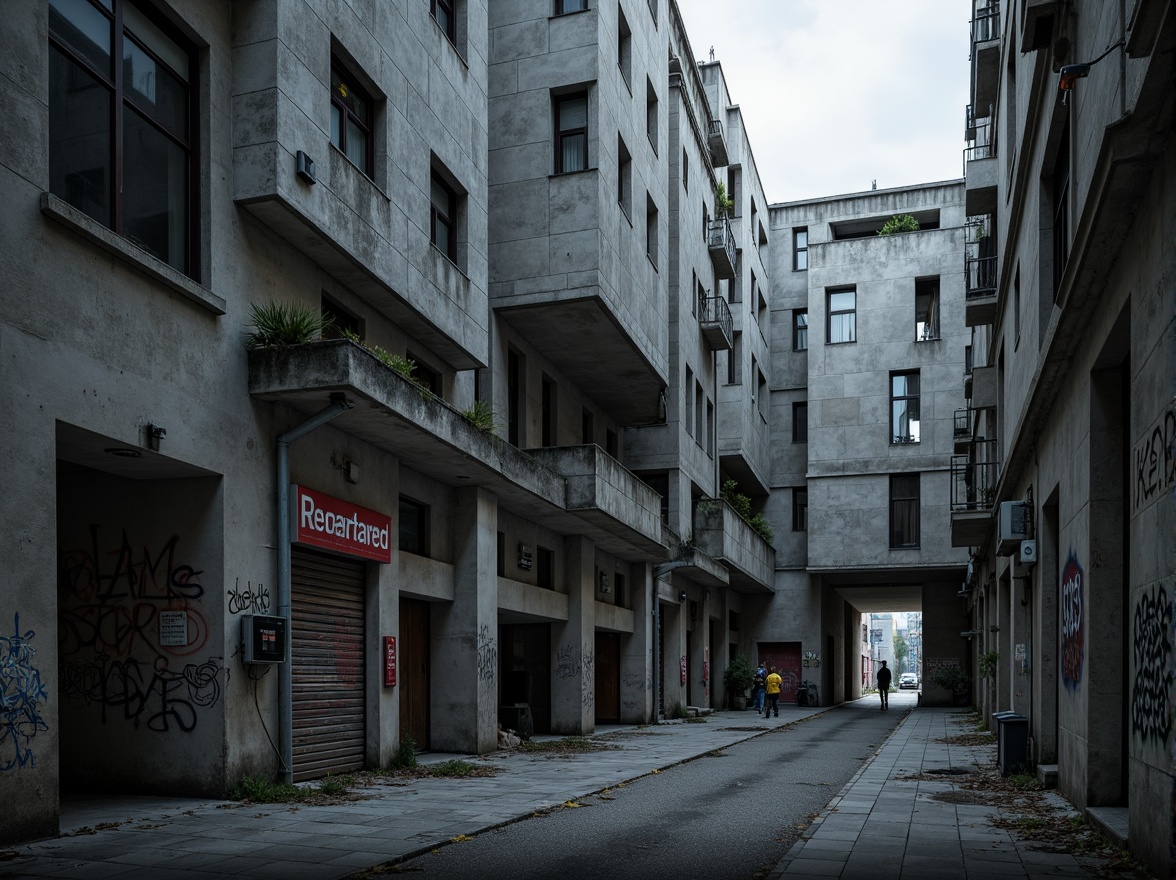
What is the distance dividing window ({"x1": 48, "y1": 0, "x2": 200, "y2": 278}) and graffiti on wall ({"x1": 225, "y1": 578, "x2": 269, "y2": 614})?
350 cm

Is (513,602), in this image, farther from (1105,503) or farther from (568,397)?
(1105,503)

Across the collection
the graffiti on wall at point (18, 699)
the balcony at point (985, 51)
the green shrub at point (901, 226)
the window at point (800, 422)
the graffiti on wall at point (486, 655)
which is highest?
the green shrub at point (901, 226)

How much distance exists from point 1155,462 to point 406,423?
922cm

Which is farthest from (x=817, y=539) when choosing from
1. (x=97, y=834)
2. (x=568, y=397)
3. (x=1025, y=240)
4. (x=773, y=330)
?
(x=97, y=834)

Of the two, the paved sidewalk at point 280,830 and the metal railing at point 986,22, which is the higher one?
the metal railing at point 986,22

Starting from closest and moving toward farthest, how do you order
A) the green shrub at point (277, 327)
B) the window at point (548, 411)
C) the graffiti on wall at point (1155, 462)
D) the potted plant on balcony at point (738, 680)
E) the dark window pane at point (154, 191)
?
1. the graffiti on wall at point (1155, 462)
2. the dark window pane at point (154, 191)
3. the green shrub at point (277, 327)
4. the window at point (548, 411)
5. the potted plant on balcony at point (738, 680)

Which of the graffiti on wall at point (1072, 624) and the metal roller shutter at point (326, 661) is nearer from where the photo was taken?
the graffiti on wall at point (1072, 624)

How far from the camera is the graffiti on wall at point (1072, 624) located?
11.7 meters

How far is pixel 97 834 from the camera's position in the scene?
32.2 feet

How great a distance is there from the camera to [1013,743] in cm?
1594

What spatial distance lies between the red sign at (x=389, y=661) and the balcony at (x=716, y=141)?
2662 centimetres

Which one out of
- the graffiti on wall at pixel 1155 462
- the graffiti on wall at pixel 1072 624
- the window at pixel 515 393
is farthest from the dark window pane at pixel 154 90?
the window at pixel 515 393

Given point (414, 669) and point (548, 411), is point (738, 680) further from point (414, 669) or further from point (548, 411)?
point (414, 669)

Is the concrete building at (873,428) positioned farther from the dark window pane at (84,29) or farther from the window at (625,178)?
the dark window pane at (84,29)
